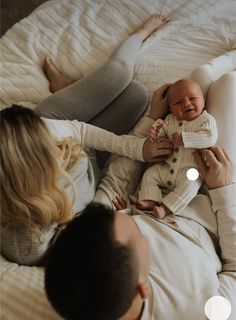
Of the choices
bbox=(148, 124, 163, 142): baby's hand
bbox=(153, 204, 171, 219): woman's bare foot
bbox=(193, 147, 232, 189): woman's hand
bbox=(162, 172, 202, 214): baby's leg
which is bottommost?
bbox=(153, 204, 171, 219): woman's bare foot

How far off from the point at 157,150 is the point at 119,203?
0.47 ft

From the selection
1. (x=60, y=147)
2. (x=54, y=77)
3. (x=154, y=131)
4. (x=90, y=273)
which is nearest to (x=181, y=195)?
(x=154, y=131)

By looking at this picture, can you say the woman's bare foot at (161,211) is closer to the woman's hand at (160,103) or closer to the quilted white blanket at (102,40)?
the woman's hand at (160,103)

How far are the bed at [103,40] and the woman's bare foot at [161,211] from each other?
1.19 feet

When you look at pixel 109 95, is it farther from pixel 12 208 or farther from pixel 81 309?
pixel 81 309

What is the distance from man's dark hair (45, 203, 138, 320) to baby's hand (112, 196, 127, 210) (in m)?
0.35

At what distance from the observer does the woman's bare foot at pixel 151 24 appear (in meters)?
1.27

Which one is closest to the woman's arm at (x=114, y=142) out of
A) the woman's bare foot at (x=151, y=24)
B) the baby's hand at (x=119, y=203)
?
the baby's hand at (x=119, y=203)

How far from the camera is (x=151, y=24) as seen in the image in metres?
1.29

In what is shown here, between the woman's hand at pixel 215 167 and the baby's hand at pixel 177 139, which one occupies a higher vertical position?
the baby's hand at pixel 177 139

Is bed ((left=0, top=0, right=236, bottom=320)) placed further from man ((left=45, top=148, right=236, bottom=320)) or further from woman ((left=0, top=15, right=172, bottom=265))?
man ((left=45, top=148, right=236, bottom=320))

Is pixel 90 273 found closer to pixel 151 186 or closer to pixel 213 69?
pixel 151 186

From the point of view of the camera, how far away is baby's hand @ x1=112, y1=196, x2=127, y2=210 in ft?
3.16

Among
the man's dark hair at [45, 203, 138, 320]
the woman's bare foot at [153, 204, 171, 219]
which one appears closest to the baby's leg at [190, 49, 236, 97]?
the woman's bare foot at [153, 204, 171, 219]
